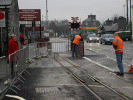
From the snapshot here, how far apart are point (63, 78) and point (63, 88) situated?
6.65 ft

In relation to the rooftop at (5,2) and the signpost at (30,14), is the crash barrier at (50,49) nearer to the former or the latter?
the rooftop at (5,2)

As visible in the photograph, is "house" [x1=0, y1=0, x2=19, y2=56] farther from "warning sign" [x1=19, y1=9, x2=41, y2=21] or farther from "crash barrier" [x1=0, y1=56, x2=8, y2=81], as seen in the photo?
"warning sign" [x1=19, y1=9, x2=41, y2=21]

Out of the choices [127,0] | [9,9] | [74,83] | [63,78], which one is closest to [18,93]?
[74,83]

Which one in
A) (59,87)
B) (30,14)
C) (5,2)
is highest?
(30,14)

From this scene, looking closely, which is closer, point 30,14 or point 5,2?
point 5,2

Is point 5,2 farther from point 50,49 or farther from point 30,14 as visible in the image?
point 30,14

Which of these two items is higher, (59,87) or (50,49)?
(50,49)

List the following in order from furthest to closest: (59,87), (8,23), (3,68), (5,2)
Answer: (8,23) < (5,2) < (59,87) < (3,68)

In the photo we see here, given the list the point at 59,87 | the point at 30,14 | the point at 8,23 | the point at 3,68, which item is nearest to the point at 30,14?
the point at 30,14

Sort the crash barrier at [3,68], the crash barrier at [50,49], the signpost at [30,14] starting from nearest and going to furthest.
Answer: the crash barrier at [3,68] < the crash barrier at [50,49] < the signpost at [30,14]

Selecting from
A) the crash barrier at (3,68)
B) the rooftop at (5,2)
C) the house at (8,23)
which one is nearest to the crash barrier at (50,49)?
the house at (8,23)

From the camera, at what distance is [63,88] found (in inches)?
338

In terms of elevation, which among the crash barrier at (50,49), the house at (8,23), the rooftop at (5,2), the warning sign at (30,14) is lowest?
the crash barrier at (50,49)

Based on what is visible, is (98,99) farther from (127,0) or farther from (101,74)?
(127,0)
